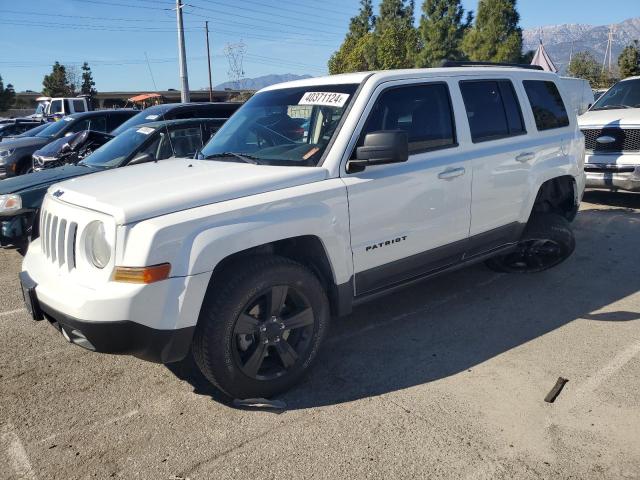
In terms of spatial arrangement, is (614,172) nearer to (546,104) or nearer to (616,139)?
(616,139)

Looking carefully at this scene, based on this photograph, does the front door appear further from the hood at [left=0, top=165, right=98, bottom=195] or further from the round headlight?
the hood at [left=0, top=165, right=98, bottom=195]

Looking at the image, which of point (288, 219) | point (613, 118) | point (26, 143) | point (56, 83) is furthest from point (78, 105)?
point (56, 83)

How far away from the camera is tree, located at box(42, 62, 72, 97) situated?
64438 millimetres

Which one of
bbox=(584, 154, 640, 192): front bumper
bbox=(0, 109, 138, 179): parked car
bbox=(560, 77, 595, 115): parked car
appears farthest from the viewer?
bbox=(560, 77, 595, 115): parked car

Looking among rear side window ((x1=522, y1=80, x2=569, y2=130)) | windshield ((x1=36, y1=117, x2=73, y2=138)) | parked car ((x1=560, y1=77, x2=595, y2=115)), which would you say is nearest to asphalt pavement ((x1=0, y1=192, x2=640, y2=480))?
rear side window ((x1=522, y1=80, x2=569, y2=130))

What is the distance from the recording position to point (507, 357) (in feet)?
12.0

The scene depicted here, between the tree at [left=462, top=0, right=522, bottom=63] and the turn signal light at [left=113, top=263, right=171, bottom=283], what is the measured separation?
35.0 meters

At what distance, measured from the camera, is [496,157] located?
422cm

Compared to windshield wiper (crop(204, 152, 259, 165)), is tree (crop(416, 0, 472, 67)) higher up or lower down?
higher up

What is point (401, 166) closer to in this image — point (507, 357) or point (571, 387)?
point (507, 357)

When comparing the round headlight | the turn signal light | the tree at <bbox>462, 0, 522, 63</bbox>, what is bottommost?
the turn signal light

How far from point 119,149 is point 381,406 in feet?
16.7

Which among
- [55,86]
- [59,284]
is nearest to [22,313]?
[59,284]

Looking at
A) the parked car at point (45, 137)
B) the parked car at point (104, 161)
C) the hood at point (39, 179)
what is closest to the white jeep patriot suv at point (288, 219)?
the parked car at point (104, 161)
